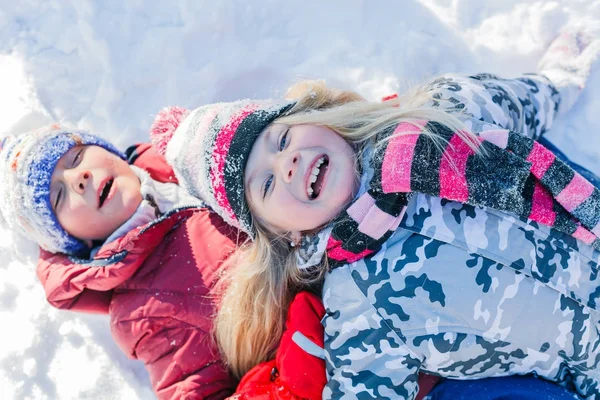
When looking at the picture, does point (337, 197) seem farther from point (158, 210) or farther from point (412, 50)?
point (412, 50)

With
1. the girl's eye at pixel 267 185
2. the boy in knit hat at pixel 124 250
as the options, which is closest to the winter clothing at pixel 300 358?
the boy in knit hat at pixel 124 250

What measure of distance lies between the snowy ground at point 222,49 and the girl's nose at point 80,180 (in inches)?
17.6

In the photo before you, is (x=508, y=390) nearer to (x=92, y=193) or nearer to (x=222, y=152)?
(x=222, y=152)

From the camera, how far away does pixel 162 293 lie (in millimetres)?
1896

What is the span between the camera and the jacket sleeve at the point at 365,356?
4.91 ft

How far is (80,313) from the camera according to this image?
6.89 feet

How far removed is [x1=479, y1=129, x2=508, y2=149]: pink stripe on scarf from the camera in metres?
1.50

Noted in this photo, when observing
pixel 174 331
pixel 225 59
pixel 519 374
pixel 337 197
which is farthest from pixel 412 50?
pixel 174 331

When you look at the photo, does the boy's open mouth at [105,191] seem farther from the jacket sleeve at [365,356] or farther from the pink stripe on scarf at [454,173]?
the pink stripe on scarf at [454,173]

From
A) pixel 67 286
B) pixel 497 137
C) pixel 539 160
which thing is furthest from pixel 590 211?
pixel 67 286

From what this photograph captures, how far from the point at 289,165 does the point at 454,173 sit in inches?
18.8

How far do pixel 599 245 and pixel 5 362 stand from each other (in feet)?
7.09

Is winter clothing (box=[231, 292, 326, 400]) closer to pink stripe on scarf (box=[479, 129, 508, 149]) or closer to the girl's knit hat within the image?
pink stripe on scarf (box=[479, 129, 508, 149])

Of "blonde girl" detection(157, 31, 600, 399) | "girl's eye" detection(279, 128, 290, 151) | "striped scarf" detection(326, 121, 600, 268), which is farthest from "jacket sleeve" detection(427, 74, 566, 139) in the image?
"girl's eye" detection(279, 128, 290, 151)
